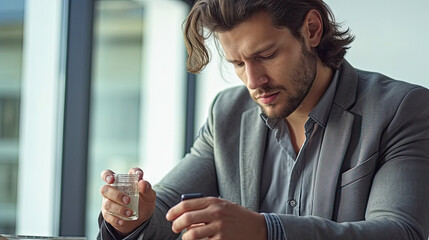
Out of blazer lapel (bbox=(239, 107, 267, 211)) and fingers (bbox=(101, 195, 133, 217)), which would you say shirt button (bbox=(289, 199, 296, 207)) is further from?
fingers (bbox=(101, 195, 133, 217))

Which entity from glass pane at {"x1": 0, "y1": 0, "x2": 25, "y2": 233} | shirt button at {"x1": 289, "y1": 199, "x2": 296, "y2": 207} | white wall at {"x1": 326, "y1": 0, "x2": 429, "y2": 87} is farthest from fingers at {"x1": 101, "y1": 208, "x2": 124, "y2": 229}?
white wall at {"x1": 326, "y1": 0, "x2": 429, "y2": 87}

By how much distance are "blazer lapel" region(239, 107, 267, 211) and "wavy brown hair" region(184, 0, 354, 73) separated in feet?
1.08

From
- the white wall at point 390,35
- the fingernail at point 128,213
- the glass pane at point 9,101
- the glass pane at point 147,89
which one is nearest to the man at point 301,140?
the fingernail at point 128,213

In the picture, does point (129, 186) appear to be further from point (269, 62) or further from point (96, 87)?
point (96, 87)

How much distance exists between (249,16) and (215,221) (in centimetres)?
80

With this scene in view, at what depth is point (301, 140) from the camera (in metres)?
2.02

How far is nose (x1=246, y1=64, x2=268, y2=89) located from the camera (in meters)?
1.83

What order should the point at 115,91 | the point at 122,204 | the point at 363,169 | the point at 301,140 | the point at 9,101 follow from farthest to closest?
the point at 115,91, the point at 9,101, the point at 301,140, the point at 363,169, the point at 122,204

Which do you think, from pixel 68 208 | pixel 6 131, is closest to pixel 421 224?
pixel 68 208

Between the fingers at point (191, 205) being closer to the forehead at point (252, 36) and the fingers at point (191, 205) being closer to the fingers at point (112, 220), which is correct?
the fingers at point (112, 220)

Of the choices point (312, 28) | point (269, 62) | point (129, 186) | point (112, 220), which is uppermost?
point (312, 28)

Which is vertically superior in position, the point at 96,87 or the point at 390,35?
the point at 390,35

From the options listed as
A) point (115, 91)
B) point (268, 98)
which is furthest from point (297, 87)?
point (115, 91)

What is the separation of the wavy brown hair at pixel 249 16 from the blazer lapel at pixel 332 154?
8.3 inches
